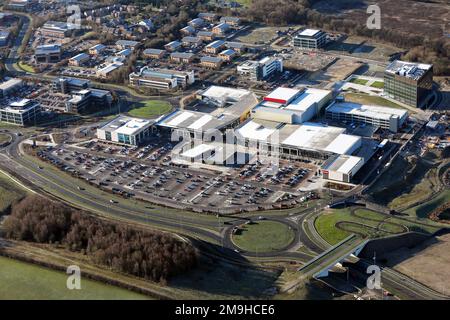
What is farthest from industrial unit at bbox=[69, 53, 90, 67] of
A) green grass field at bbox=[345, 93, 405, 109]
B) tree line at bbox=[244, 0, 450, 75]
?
green grass field at bbox=[345, 93, 405, 109]

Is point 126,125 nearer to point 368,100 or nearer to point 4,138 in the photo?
point 4,138

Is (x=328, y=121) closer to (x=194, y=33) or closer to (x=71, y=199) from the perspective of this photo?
(x=71, y=199)

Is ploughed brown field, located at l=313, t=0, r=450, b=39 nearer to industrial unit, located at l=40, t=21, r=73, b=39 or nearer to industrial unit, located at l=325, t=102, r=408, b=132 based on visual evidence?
industrial unit, located at l=325, t=102, r=408, b=132

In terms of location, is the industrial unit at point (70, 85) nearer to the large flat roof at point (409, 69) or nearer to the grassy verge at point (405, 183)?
the large flat roof at point (409, 69)

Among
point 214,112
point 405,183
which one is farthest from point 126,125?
point 405,183

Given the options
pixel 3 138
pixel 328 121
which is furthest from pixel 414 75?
pixel 3 138

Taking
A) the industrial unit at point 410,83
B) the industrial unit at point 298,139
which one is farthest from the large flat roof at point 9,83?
the industrial unit at point 410,83
